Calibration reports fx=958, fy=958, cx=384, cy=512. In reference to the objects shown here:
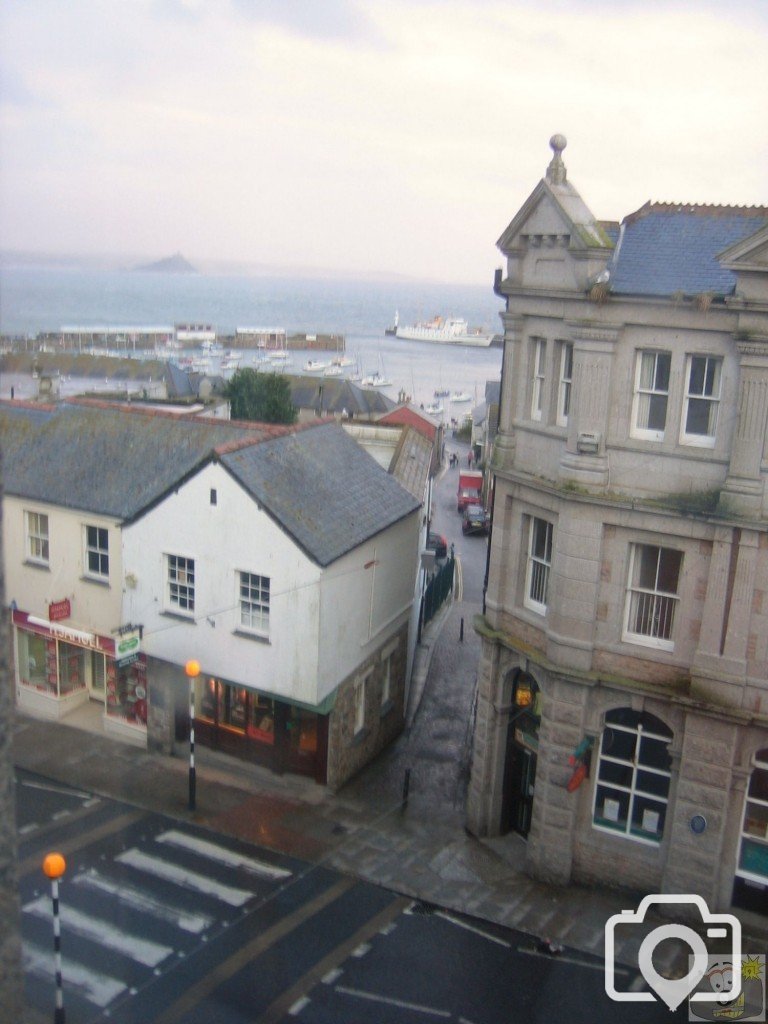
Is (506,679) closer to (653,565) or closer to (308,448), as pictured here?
(653,565)

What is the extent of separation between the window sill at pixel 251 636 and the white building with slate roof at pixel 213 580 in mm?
70

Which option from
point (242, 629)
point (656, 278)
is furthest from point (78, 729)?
point (656, 278)

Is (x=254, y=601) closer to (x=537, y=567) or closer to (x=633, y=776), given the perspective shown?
(x=537, y=567)

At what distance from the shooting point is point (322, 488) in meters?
22.5

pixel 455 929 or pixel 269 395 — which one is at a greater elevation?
pixel 269 395

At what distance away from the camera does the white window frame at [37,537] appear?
24438mm

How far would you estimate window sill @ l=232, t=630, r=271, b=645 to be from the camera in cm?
2086

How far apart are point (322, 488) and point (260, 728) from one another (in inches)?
227

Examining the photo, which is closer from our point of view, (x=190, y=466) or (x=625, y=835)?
(x=625, y=835)

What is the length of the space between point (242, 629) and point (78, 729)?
596cm

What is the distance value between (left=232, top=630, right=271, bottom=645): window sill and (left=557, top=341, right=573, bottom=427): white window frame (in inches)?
309

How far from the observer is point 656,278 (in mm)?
16484

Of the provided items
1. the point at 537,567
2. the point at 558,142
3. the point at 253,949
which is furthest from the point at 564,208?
the point at 253,949

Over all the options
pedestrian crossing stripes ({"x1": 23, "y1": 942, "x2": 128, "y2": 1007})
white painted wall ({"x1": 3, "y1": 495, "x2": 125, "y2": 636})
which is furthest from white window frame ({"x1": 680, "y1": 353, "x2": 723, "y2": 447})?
white painted wall ({"x1": 3, "y1": 495, "x2": 125, "y2": 636})
